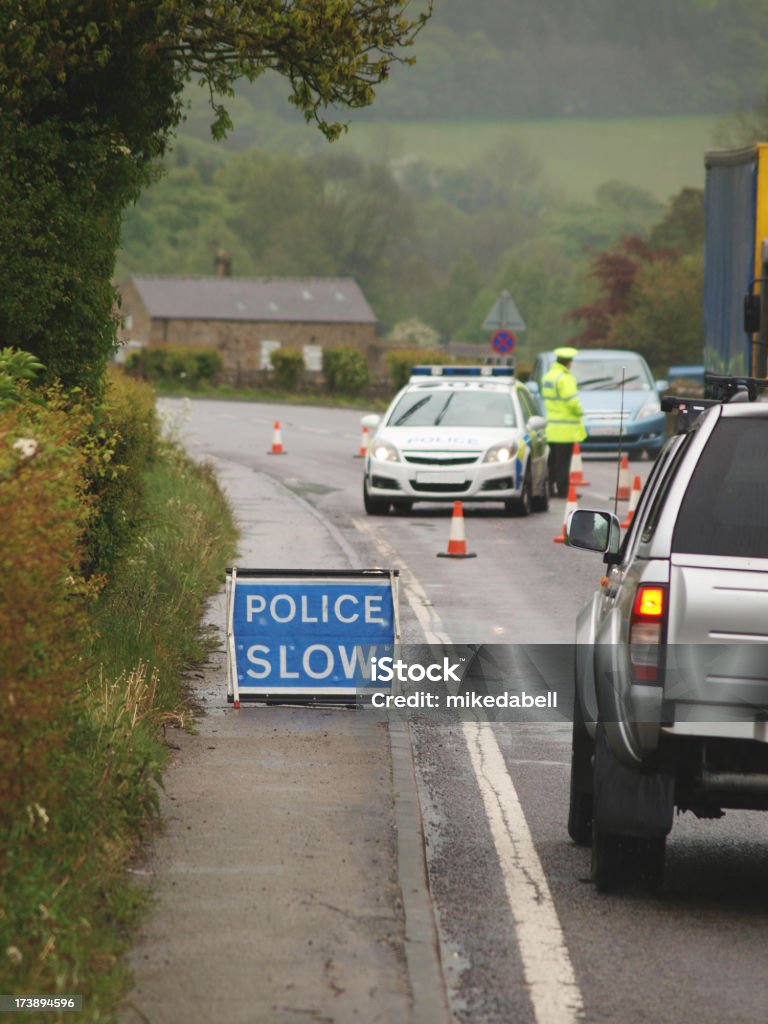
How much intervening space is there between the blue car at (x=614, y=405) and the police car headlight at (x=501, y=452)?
29.9 ft

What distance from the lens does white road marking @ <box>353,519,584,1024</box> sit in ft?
19.5

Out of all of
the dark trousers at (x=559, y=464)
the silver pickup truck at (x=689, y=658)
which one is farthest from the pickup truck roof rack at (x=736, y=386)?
the dark trousers at (x=559, y=464)

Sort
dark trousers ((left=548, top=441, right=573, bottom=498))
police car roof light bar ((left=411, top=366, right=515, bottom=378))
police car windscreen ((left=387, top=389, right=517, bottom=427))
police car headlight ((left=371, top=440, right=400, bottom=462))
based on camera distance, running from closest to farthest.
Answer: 1. police car headlight ((left=371, top=440, right=400, bottom=462))
2. police car windscreen ((left=387, top=389, right=517, bottom=427))
3. dark trousers ((left=548, top=441, right=573, bottom=498))
4. police car roof light bar ((left=411, top=366, right=515, bottom=378))

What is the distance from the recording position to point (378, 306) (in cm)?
17038

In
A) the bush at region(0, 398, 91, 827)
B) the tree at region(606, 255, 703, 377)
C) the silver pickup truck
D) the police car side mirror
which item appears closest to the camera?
the bush at region(0, 398, 91, 827)

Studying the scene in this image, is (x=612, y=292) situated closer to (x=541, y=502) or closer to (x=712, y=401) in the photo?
(x=541, y=502)

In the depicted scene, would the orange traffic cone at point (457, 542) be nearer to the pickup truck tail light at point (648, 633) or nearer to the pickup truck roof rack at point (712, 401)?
the pickup truck roof rack at point (712, 401)

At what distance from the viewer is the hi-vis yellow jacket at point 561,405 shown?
2525 centimetres

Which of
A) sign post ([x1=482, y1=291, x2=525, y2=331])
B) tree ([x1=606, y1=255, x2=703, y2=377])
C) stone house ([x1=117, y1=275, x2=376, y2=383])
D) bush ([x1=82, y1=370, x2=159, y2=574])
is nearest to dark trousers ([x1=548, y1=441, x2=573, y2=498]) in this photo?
sign post ([x1=482, y1=291, x2=525, y2=331])

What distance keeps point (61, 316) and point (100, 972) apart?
6608mm

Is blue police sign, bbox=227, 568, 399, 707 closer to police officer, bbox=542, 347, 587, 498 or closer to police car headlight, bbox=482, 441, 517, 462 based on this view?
police car headlight, bbox=482, 441, 517, 462

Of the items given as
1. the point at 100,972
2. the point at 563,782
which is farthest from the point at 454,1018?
the point at 563,782

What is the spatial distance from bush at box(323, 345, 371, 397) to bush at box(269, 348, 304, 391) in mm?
3740

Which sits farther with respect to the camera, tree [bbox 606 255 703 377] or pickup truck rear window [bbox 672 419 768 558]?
tree [bbox 606 255 703 377]
